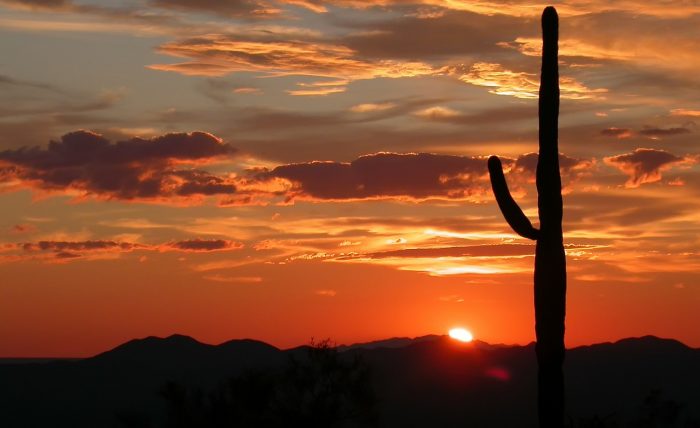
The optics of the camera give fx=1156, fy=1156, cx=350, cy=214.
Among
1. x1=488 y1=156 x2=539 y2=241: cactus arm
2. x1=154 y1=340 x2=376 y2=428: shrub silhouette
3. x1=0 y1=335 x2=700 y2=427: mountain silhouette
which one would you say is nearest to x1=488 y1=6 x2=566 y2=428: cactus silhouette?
x1=488 y1=156 x2=539 y2=241: cactus arm

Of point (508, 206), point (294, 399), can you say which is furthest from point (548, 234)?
point (294, 399)

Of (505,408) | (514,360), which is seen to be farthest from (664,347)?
(505,408)

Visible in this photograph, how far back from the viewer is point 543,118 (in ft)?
71.1

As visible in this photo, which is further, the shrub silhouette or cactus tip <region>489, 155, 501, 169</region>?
the shrub silhouette

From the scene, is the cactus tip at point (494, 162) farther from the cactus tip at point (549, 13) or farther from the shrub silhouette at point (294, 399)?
the shrub silhouette at point (294, 399)

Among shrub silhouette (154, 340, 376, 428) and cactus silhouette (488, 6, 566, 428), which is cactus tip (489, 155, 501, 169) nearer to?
cactus silhouette (488, 6, 566, 428)

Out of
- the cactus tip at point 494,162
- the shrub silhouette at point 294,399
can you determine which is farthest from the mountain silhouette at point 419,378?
the cactus tip at point 494,162

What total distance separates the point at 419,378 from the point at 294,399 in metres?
111

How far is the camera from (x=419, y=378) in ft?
495

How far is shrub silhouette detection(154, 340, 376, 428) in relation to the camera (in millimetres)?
40375

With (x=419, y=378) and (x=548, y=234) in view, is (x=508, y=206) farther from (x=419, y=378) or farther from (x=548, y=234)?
(x=419, y=378)

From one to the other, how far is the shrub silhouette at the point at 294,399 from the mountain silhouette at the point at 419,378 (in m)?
78.9

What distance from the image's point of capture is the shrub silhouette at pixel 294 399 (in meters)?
40.4

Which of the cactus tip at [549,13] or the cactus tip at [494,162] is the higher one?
the cactus tip at [549,13]
